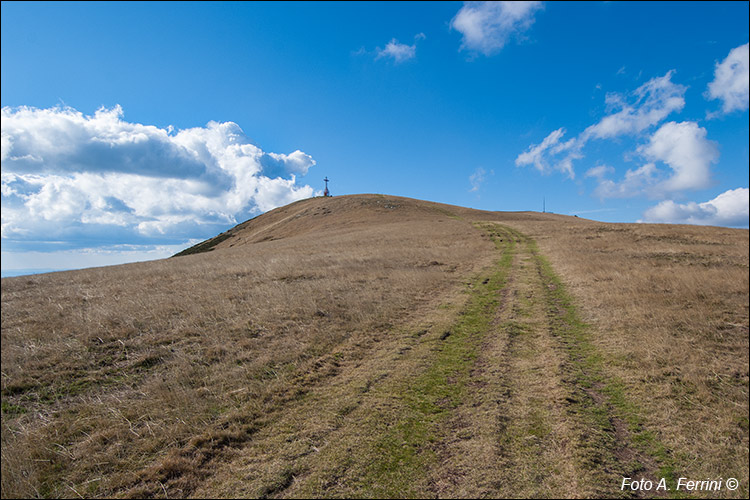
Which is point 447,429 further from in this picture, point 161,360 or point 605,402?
point 161,360

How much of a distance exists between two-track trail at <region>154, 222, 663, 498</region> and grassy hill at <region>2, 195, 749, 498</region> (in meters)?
0.03

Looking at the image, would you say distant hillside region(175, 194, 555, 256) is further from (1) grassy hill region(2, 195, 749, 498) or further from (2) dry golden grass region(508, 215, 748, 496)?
(2) dry golden grass region(508, 215, 748, 496)

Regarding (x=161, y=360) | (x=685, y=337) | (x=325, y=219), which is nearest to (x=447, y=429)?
(x=685, y=337)

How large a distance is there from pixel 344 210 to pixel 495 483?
210 ft

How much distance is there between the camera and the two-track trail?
4.16 meters

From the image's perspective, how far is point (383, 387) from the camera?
6617mm

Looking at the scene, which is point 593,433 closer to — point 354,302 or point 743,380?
point 743,380

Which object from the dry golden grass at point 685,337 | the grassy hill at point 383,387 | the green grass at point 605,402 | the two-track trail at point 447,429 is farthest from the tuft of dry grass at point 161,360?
the dry golden grass at point 685,337

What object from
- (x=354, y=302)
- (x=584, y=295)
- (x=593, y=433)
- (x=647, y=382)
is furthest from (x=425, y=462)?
(x=584, y=295)

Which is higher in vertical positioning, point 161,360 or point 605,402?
point 161,360

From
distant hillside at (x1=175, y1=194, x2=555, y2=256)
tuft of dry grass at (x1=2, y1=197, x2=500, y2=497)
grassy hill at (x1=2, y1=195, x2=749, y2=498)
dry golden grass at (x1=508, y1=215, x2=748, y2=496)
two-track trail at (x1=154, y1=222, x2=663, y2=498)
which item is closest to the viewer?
two-track trail at (x1=154, y1=222, x2=663, y2=498)

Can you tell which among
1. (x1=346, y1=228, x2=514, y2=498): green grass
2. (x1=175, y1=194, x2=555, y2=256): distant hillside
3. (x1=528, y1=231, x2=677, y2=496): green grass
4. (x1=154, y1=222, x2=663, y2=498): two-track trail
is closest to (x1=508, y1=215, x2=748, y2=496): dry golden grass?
(x1=528, y1=231, x2=677, y2=496): green grass

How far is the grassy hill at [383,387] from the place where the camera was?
4359mm

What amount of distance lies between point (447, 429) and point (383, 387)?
1690 mm
